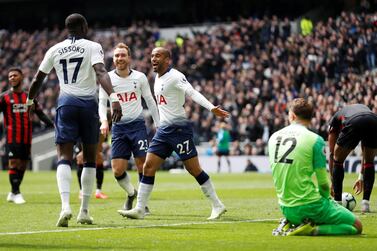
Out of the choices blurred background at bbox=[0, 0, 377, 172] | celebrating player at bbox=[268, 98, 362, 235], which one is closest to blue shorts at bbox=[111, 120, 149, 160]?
celebrating player at bbox=[268, 98, 362, 235]

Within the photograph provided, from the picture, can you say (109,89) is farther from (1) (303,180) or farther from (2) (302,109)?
(1) (303,180)

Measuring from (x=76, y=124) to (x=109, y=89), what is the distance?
82 cm

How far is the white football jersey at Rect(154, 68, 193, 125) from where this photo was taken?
1301 centimetres

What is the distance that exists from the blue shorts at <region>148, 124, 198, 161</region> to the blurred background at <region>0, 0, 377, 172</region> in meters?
16.9

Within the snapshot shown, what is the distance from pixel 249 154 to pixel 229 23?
12604 millimetres

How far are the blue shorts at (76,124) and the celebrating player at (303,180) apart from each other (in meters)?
2.83

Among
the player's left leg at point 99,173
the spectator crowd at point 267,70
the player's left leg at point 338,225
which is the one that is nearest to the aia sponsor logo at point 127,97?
the player's left leg at point 99,173

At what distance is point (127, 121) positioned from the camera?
14.6m

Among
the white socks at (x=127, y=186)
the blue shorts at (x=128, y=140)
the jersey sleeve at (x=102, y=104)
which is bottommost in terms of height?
the white socks at (x=127, y=186)

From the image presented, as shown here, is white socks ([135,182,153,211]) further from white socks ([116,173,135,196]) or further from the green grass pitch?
white socks ([116,173,135,196])

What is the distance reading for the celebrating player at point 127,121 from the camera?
47.4 ft

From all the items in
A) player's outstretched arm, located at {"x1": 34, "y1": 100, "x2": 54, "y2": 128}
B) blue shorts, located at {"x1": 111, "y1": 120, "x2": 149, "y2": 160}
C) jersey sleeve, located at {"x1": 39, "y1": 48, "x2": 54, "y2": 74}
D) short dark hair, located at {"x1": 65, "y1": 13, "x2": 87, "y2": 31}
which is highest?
short dark hair, located at {"x1": 65, "y1": 13, "x2": 87, "y2": 31}

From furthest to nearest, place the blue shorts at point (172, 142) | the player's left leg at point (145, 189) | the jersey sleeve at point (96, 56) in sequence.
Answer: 1. the blue shorts at point (172, 142)
2. the player's left leg at point (145, 189)
3. the jersey sleeve at point (96, 56)

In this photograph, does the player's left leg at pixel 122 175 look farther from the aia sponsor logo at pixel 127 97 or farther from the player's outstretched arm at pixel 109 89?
the player's outstretched arm at pixel 109 89
